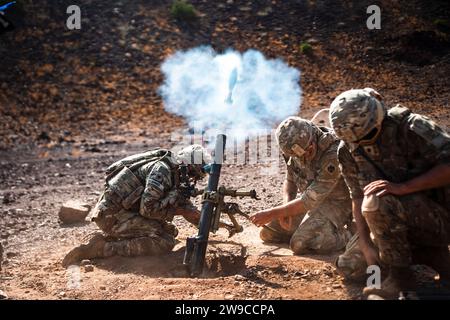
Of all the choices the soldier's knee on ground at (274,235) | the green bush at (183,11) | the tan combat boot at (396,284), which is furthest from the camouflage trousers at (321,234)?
the green bush at (183,11)

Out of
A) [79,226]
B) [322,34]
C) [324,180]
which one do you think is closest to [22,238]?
[79,226]

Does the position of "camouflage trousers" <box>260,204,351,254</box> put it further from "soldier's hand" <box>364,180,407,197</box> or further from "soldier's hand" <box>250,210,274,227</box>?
"soldier's hand" <box>364,180,407,197</box>

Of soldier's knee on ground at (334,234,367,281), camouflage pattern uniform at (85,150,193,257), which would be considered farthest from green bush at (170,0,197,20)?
soldier's knee on ground at (334,234,367,281)

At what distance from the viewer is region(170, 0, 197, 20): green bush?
19.0m

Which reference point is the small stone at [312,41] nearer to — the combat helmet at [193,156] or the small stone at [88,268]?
the combat helmet at [193,156]

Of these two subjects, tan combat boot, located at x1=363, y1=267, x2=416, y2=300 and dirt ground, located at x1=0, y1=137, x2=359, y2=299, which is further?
dirt ground, located at x1=0, y1=137, x2=359, y2=299

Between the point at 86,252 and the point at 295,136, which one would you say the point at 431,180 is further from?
the point at 86,252

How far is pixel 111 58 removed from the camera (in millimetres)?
17375

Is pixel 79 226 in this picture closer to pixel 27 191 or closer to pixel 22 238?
pixel 22 238

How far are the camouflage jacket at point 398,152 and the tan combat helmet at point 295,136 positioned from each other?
3.25ft

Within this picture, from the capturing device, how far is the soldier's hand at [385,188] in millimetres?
3996

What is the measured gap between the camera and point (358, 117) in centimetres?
405

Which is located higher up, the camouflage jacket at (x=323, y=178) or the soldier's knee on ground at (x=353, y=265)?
the camouflage jacket at (x=323, y=178)

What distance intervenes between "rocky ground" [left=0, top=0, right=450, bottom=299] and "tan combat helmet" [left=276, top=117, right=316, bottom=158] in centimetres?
100
